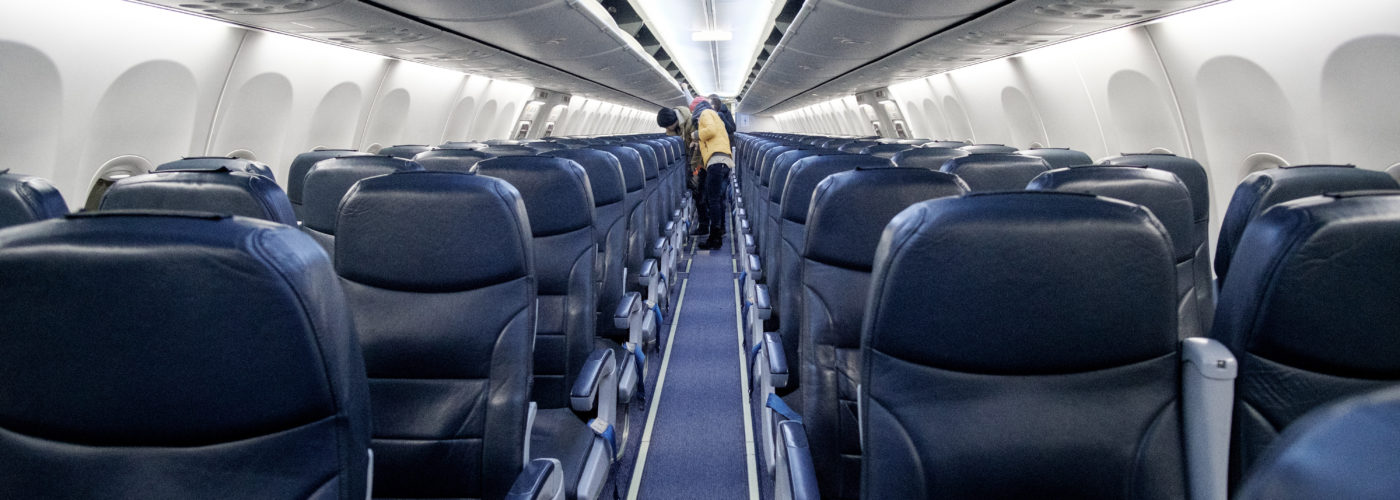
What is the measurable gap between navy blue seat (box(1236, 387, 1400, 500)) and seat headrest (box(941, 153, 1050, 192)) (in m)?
3.15

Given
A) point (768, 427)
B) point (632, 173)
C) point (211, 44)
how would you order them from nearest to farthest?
1. point (768, 427)
2. point (632, 173)
3. point (211, 44)

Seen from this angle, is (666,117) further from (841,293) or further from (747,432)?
(841,293)

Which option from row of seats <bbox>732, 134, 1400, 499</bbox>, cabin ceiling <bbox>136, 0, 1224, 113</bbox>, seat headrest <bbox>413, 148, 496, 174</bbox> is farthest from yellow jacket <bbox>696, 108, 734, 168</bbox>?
row of seats <bbox>732, 134, 1400, 499</bbox>

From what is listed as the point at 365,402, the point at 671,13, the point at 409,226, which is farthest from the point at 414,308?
the point at 671,13

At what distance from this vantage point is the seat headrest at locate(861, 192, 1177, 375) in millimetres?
1320

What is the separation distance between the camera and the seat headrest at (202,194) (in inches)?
93.8

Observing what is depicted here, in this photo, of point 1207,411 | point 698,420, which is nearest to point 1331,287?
point 1207,411

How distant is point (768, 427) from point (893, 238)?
5.73 feet

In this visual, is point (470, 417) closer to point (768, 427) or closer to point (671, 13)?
point (768, 427)

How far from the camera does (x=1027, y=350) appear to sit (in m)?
1.36

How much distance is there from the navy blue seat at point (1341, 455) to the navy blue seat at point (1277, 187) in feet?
7.80

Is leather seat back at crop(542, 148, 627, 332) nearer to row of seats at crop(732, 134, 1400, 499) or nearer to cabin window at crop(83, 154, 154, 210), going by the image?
row of seats at crop(732, 134, 1400, 499)

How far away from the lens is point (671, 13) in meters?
13.4

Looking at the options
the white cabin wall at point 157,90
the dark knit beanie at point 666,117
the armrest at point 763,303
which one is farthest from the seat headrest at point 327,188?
the dark knit beanie at point 666,117
